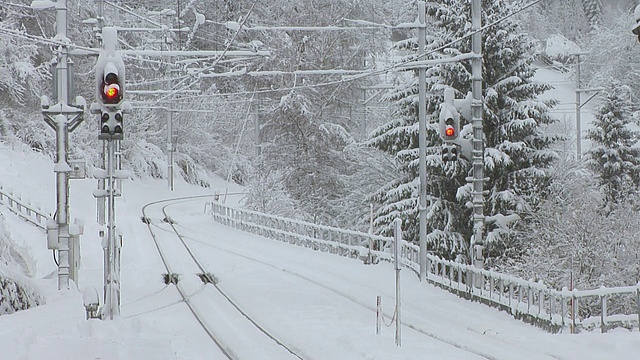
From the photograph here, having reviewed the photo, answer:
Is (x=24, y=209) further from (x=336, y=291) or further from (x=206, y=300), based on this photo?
(x=336, y=291)

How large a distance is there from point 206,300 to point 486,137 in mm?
13620

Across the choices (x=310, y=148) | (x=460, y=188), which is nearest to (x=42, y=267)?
(x=460, y=188)

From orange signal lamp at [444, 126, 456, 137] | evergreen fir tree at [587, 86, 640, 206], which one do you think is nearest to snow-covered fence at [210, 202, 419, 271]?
orange signal lamp at [444, 126, 456, 137]

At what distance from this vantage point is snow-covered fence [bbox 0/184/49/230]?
30203 mm

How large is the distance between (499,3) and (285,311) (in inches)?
624

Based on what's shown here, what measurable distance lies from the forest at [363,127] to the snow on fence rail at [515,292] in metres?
1.93

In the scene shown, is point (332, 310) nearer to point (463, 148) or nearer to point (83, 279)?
point (463, 148)

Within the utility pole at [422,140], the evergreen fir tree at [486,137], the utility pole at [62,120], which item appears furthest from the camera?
the evergreen fir tree at [486,137]

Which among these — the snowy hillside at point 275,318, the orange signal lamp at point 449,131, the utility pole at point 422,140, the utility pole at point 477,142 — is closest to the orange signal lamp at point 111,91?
the snowy hillside at point 275,318

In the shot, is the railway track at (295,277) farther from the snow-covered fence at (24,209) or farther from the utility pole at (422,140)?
the snow-covered fence at (24,209)

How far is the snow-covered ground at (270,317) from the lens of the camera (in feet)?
44.7

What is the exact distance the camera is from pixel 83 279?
2298 cm

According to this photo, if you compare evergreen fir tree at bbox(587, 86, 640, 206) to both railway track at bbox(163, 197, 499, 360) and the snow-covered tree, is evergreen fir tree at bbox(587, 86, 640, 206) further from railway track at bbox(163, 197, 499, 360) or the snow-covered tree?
railway track at bbox(163, 197, 499, 360)

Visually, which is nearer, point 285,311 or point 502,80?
point 285,311
